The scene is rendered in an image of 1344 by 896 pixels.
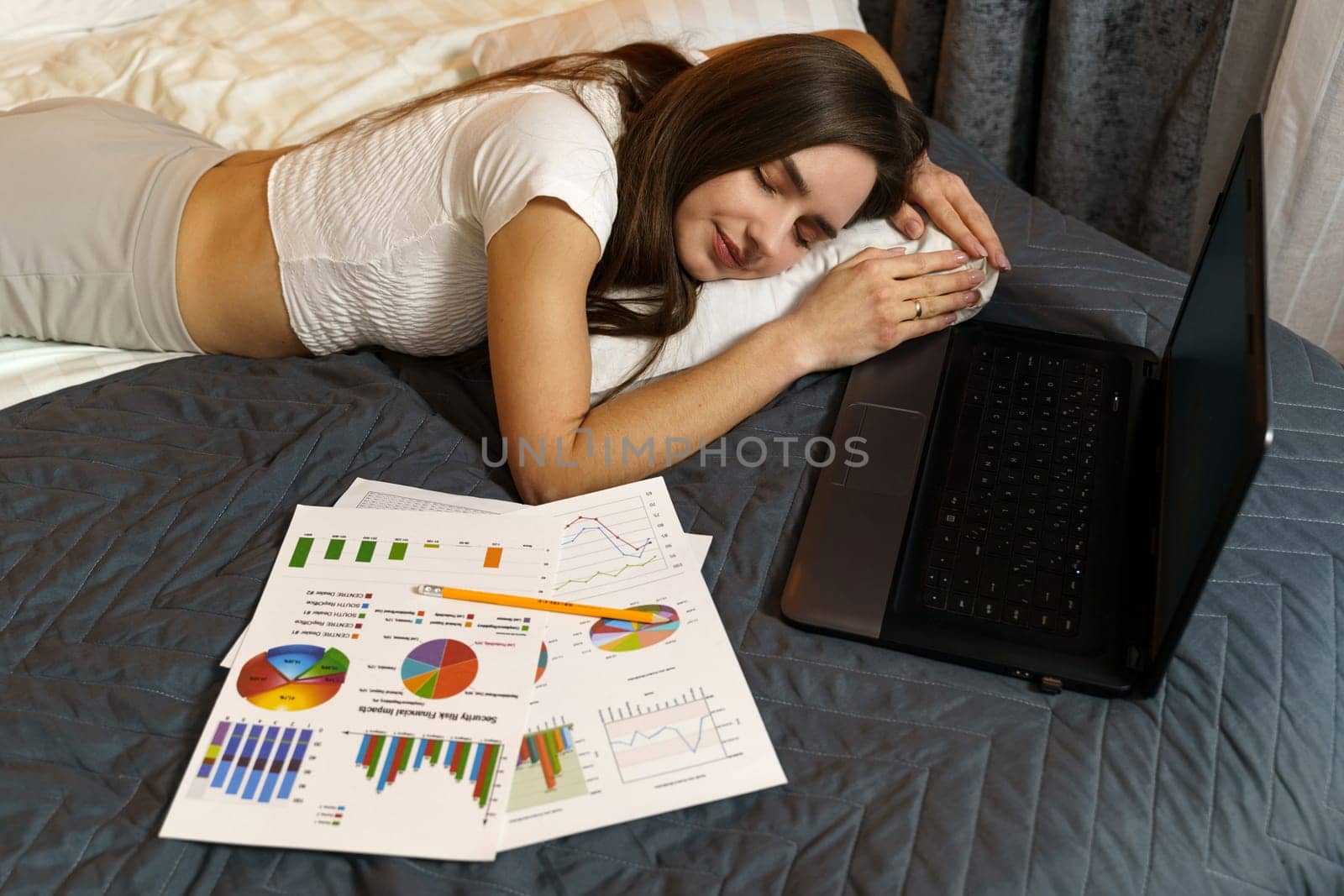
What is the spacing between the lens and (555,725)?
77 cm

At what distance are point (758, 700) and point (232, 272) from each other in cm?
79

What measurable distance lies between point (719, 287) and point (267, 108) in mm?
790

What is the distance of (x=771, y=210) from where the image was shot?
105 centimetres

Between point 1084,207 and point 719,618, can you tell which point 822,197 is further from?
point 1084,207

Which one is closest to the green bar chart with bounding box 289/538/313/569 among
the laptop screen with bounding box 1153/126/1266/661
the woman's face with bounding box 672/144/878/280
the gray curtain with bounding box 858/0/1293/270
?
the woman's face with bounding box 672/144/878/280

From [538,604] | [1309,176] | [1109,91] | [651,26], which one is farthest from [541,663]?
[1109,91]

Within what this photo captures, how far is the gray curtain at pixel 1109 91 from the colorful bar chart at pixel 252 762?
1478 millimetres

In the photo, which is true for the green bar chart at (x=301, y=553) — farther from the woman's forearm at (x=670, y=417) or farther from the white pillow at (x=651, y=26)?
the white pillow at (x=651, y=26)

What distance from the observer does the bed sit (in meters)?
0.70

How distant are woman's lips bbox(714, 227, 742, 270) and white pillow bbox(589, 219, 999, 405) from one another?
45 mm

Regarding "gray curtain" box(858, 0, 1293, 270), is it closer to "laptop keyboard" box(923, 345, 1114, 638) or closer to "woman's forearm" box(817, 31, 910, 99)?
"woman's forearm" box(817, 31, 910, 99)

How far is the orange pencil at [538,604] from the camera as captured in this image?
2.79 feet

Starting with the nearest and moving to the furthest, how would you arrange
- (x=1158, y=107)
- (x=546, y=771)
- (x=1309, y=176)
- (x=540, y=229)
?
1. (x=546, y=771)
2. (x=540, y=229)
3. (x=1309, y=176)
4. (x=1158, y=107)

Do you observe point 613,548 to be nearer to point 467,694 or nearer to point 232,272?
point 467,694
